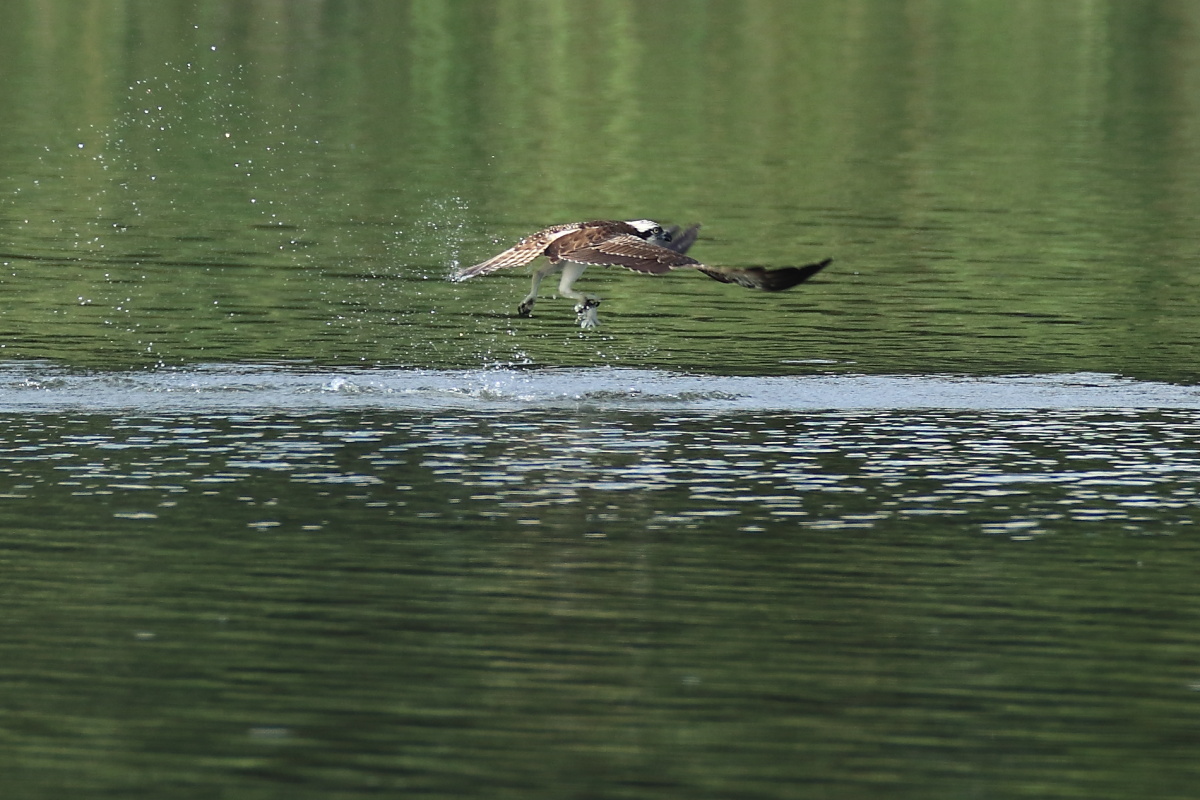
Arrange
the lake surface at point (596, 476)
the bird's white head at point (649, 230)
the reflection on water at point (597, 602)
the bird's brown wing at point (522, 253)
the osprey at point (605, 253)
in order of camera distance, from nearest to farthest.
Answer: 1. the reflection on water at point (597, 602)
2. the lake surface at point (596, 476)
3. the osprey at point (605, 253)
4. the bird's brown wing at point (522, 253)
5. the bird's white head at point (649, 230)

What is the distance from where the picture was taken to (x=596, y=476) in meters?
18.9

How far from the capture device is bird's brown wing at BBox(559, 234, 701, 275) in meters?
20.6

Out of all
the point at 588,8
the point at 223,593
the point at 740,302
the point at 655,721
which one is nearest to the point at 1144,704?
the point at 655,721

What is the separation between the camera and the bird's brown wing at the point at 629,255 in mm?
20562

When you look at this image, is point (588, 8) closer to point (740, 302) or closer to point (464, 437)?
point (740, 302)

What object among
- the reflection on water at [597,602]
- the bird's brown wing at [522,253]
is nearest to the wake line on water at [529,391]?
the reflection on water at [597,602]

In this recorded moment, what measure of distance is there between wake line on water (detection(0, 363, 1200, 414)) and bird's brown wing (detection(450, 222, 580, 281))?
130cm

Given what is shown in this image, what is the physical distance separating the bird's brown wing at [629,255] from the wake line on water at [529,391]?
5.58 feet

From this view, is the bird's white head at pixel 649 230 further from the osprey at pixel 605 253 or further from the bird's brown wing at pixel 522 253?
the bird's brown wing at pixel 522 253


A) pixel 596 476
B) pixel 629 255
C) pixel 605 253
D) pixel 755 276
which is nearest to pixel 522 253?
pixel 605 253

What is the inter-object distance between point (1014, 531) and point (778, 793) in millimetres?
6187

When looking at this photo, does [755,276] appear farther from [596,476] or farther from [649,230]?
[649,230]

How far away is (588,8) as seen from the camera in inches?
3258

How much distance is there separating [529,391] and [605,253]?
8.65 feet
